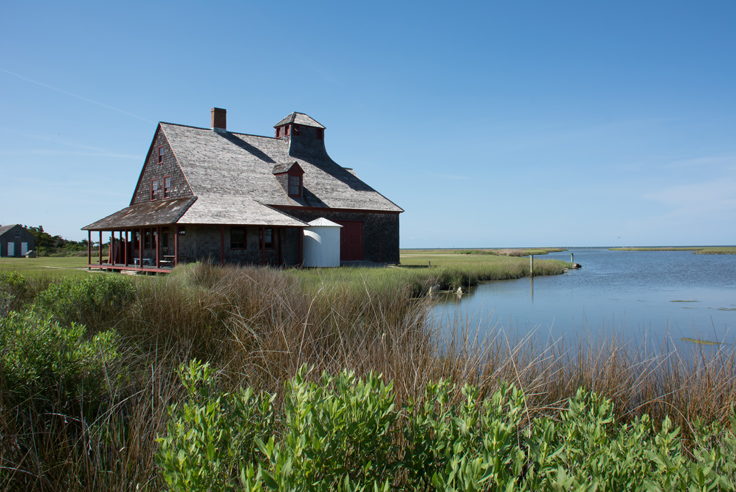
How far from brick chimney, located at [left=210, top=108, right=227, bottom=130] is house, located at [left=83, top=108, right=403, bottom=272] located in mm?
52

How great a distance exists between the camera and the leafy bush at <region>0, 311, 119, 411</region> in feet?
13.0

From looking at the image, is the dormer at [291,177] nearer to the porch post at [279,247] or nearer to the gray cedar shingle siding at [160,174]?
the porch post at [279,247]

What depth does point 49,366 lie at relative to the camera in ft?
13.7

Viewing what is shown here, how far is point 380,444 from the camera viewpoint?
250 centimetres

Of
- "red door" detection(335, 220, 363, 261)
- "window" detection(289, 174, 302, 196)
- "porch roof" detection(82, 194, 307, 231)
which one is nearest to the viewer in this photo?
"porch roof" detection(82, 194, 307, 231)

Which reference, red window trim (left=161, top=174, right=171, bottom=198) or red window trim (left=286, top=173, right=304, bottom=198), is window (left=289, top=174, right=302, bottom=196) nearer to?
red window trim (left=286, top=173, right=304, bottom=198)

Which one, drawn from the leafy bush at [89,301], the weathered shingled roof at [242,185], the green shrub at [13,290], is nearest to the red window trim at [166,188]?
the weathered shingled roof at [242,185]

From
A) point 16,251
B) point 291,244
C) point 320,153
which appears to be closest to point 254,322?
point 291,244

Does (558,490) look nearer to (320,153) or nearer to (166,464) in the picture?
(166,464)

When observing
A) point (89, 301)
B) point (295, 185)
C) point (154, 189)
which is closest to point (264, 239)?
point (295, 185)

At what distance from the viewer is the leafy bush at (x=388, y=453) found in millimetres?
1965

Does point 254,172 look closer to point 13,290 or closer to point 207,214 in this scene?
point 207,214

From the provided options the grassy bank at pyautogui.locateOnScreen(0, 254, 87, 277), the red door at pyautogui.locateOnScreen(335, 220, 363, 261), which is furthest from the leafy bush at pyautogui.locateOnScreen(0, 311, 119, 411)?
the red door at pyautogui.locateOnScreen(335, 220, 363, 261)

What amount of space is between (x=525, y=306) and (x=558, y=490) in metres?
14.6
